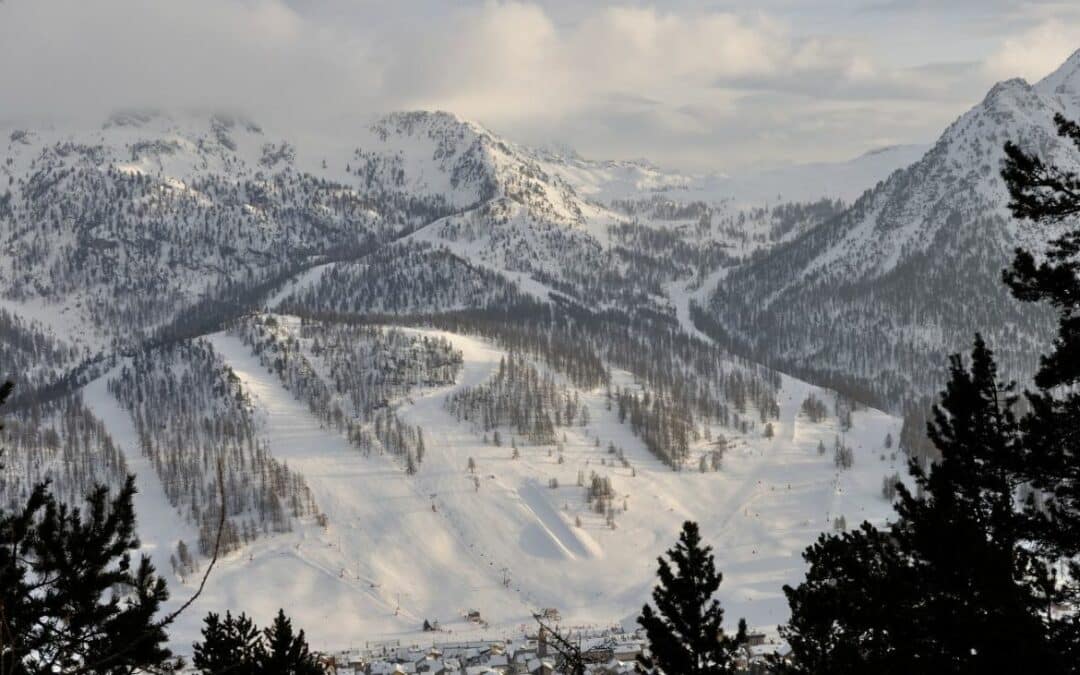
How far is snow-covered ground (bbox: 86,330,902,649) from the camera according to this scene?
104m

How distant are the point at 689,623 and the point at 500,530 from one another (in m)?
99.3

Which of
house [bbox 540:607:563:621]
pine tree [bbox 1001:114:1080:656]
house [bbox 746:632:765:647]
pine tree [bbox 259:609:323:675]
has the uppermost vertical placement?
pine tree [bbox 1001:114:1080:656]

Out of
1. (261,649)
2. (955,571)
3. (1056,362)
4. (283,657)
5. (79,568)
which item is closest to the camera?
(1056,362)

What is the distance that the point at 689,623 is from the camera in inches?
923

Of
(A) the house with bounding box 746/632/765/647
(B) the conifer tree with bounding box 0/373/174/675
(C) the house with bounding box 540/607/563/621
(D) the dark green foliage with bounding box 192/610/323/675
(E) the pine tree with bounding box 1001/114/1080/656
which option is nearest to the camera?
(E) the pine tree with bounding box 1001/114/1080/656

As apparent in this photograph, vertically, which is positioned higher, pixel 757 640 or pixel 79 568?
pixel 79 568

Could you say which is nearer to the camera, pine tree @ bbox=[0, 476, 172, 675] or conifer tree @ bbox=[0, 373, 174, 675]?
conifer tree @ bbox=[0, 373, 174, 675]

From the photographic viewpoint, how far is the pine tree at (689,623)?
75.7ft

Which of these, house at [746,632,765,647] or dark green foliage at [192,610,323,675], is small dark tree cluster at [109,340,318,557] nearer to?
house at [746,632,765,647]

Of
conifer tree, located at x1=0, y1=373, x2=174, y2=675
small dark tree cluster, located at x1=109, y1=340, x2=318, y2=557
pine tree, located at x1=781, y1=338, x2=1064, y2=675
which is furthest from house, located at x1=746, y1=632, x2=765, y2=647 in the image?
conifer tree, located at x1=0, y1=373, x2=174, y2=675

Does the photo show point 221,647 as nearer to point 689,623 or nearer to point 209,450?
point 689,623

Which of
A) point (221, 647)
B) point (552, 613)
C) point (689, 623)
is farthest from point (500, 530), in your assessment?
point (689, 623)

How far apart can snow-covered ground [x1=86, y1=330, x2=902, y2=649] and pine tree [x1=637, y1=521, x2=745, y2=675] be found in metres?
77.7

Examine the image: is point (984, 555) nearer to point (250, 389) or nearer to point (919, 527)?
point (919, 527)
